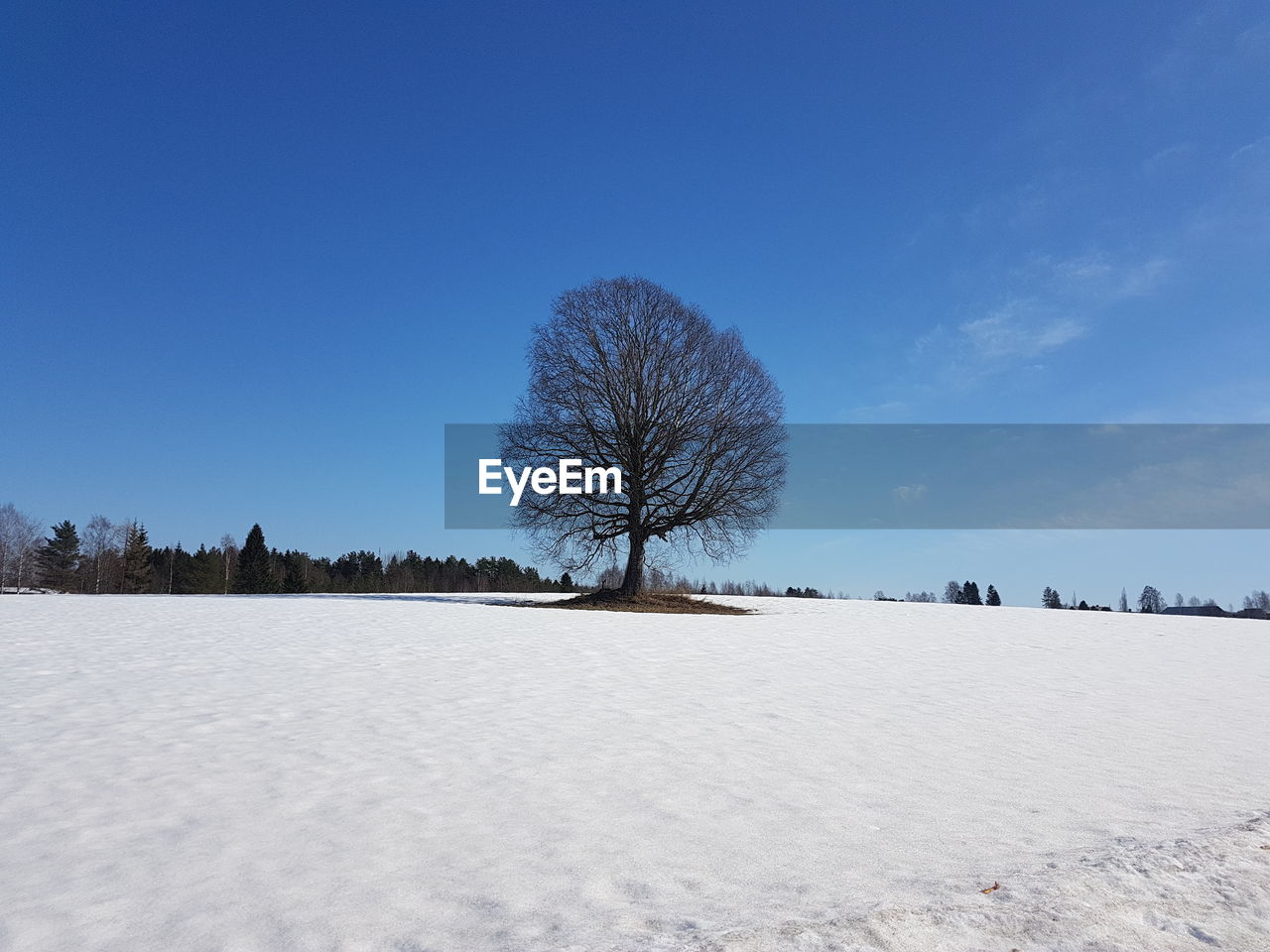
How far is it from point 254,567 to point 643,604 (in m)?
55.3

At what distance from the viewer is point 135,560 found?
60031mm

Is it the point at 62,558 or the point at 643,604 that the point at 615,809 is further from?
the point at 62,558

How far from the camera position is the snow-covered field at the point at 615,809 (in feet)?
8.69

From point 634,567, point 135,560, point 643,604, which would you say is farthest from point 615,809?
point 135,560

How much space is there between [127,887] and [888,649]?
11607mm

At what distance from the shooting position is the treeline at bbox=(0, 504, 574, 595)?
192ft

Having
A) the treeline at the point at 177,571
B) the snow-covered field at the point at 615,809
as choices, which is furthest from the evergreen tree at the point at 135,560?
the snow-covered field at the point at 615,809

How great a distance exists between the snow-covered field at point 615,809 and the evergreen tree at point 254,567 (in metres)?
64.2

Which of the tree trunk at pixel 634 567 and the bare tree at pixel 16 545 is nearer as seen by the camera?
the tree trunk at pixel 634 567

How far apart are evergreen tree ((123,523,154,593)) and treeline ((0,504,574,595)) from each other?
0.07 meters

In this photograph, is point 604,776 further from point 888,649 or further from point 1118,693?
point 888,649

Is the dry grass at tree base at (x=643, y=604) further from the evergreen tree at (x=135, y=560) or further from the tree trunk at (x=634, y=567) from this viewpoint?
the evergreen tree at (x=135, y=560)

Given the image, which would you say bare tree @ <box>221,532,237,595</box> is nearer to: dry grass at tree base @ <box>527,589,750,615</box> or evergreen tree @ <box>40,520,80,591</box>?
evergreen tree @ <box>40,520,80,591</box>

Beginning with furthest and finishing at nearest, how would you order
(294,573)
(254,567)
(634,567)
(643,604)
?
(294,573) < (254,567) < (634,567) < (643,604)
